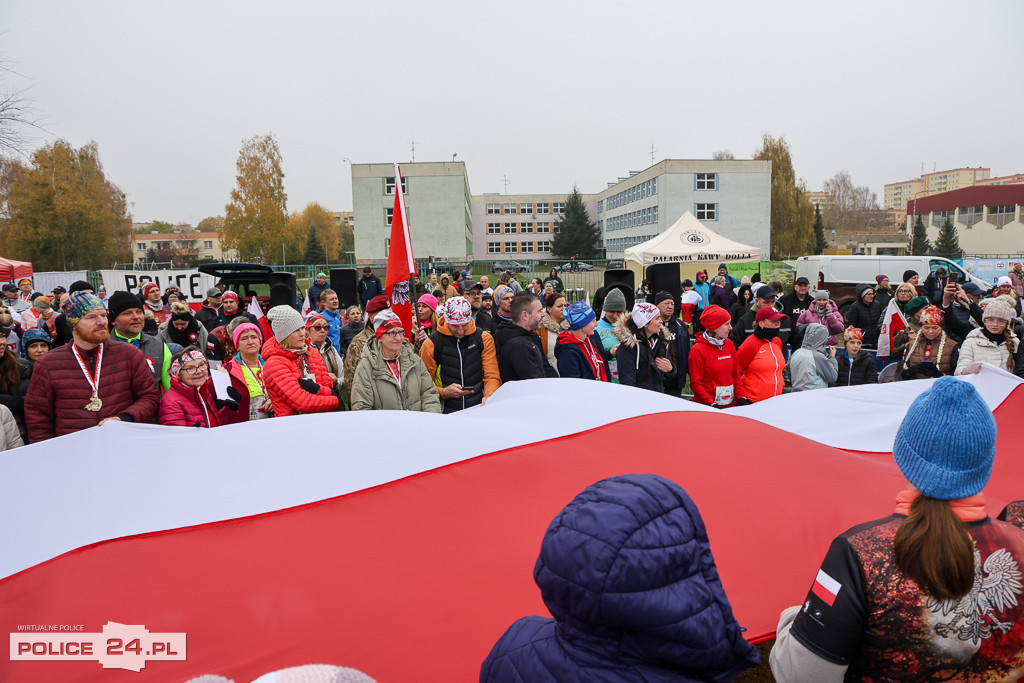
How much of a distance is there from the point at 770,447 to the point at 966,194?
91400mm

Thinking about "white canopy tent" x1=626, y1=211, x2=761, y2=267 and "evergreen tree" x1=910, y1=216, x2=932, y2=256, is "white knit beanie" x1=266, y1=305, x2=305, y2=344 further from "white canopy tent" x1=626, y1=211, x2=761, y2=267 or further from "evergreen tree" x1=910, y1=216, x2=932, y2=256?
"evergreen tree" x1=910, y1=216, x2=932, y2=256

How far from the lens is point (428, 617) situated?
250cm

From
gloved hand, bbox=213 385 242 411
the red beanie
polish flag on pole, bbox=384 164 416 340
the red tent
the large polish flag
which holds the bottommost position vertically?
the large polish flag

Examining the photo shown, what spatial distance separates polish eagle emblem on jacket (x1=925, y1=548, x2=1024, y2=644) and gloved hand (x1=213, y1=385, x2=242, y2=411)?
4467 mm

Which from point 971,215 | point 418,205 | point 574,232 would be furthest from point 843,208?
point 418,205

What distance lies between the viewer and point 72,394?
3.99 m

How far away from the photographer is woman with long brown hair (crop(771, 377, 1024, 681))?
1377 millimetres

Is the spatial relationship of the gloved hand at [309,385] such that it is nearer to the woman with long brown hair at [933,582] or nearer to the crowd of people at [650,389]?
the crowd of people at [650,389]

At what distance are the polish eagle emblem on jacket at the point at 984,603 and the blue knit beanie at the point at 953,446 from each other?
0.53 ft

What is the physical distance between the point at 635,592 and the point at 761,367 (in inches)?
199

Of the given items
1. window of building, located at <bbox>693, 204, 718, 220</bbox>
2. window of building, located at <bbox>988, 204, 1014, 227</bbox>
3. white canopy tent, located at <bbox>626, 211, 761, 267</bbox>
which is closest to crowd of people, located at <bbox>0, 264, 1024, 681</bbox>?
white canopy tent, located at <bbox>626, 211, 761, 267</bbox>

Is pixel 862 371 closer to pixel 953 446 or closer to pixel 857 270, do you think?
pixel 953 446

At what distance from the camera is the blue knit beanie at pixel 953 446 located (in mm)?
1398

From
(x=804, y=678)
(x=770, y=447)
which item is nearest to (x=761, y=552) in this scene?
(x=770, y=447)
